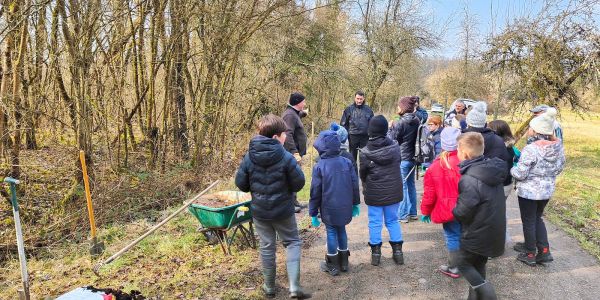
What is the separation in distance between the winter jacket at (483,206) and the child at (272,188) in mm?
1435

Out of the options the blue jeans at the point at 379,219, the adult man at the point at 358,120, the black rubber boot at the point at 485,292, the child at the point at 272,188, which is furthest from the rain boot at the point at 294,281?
the adult man at the point at 358,120

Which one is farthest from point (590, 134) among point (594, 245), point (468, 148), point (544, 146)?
point (468, 148)

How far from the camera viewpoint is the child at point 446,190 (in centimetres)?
397

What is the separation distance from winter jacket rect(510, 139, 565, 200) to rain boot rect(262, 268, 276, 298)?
2.78 m

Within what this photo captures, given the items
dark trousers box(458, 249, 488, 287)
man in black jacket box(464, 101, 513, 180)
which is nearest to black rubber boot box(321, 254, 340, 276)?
dark trousers box(458, 249, 488, 287)

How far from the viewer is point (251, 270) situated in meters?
4.46

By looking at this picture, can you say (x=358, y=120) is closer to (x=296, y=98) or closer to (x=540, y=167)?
(x=296, y=98)

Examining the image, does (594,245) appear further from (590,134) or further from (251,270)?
(590,134)

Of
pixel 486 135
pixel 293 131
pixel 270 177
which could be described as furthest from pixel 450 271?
pixel 293 131

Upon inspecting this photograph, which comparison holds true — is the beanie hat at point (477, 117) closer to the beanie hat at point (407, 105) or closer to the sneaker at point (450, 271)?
the beanie hat at point (407, 105)

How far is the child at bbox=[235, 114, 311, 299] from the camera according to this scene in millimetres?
3634

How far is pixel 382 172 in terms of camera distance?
4367mm

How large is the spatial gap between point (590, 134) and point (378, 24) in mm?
12717

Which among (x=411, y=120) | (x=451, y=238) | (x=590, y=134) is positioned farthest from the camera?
(x=590, y=134)
